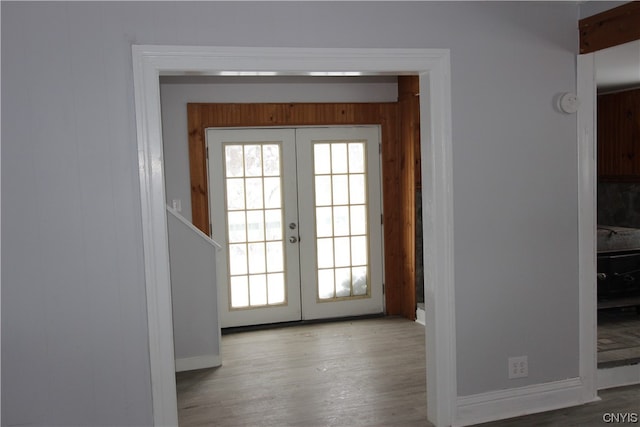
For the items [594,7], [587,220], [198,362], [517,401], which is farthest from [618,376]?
[198,362]

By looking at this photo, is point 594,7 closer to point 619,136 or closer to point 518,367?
point 518,367

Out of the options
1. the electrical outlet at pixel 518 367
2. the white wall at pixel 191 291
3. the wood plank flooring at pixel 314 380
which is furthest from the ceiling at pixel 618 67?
the white wall at pixel 191 291

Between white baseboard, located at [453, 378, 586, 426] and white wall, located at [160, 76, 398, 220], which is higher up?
white wall, located at [160, 76, 398, 220]

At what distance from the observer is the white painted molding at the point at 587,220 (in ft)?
A: 11.9

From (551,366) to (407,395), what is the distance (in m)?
0.92

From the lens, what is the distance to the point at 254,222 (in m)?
5.84

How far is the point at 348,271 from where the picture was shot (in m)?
6.15

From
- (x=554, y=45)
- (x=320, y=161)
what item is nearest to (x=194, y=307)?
(x=320, y=161)

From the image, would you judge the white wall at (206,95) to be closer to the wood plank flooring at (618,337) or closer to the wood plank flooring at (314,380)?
the wood plank flooring at (314,380)

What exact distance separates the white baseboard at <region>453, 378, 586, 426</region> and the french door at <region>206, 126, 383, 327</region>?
8.84 feet

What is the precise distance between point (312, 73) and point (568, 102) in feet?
5.00

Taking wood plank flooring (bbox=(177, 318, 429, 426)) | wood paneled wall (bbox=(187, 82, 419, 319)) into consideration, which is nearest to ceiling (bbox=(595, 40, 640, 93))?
wood paneled wall (bbox=(187, 82, 419, 319))

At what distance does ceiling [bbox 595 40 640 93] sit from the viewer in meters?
3.75

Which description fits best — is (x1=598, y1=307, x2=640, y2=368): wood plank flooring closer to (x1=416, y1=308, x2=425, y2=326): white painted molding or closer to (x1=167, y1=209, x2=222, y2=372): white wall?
(x1=416, y1=308, x2=425, y2=326): white painted molding
